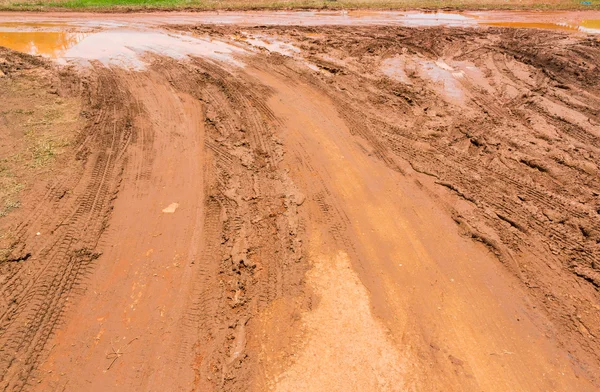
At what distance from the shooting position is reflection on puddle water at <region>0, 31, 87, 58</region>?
15.0m

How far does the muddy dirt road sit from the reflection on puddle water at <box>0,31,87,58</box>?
2.64 m

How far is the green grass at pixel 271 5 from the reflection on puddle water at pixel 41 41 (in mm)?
5006

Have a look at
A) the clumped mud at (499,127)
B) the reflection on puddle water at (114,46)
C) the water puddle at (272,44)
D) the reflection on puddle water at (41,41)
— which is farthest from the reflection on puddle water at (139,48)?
the clumped mud at (499,127)

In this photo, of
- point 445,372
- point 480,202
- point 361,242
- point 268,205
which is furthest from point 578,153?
point 268,205

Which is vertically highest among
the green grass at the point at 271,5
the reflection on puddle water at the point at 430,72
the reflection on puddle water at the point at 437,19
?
the green grass at the point at 271,5

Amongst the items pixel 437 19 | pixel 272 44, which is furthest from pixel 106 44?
pixel 437 19

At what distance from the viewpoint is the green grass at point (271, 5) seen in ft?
69.3

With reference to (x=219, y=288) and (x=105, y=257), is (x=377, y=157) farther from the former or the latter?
(x=105, y=257)

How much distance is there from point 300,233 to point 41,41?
56.4ft

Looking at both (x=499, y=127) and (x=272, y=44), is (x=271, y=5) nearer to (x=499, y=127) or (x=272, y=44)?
(x=272, y=44)

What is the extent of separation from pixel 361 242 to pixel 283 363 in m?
2.73

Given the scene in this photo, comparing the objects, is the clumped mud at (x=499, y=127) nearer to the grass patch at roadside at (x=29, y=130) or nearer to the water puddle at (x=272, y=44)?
the water puddle at (x=272, y=44)

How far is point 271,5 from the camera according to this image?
21578 millimetres

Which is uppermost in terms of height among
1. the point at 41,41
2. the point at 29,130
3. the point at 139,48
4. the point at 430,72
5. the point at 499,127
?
the point at 41,41
